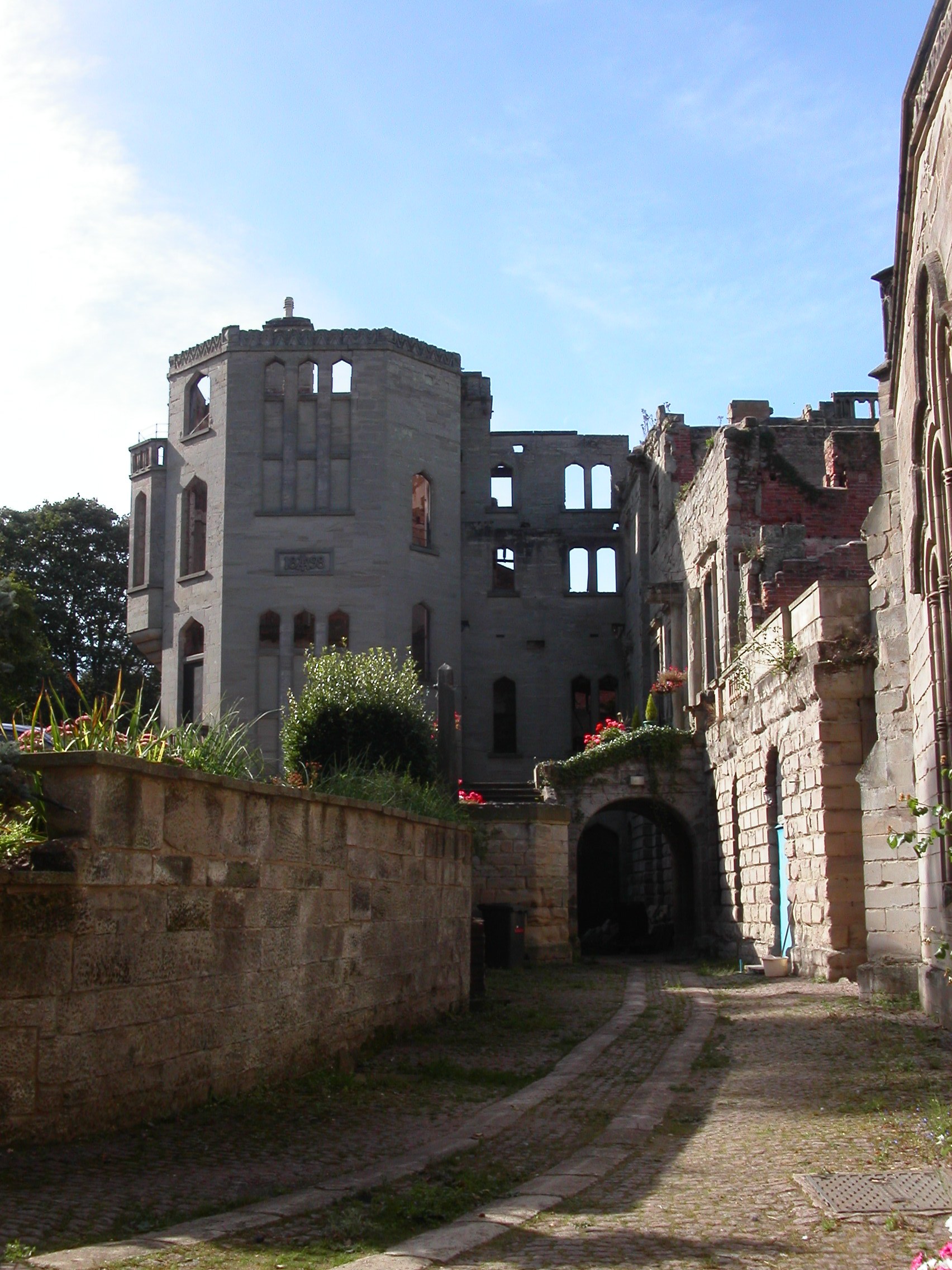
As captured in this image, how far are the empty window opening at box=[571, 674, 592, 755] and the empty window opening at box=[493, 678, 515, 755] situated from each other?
69.4 inches

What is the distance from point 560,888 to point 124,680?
933 inches

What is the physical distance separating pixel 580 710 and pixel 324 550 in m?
9.61

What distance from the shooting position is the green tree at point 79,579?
4119cm

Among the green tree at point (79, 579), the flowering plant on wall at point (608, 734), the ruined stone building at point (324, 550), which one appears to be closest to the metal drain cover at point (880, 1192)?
the flowering plant on wall at point (608, 734)

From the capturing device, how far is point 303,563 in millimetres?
32688

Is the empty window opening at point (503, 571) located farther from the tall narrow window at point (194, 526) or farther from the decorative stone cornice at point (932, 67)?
the decorative stone cornice at point (932, 67)

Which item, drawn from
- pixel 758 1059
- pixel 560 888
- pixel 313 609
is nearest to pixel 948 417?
pixel 758 1059

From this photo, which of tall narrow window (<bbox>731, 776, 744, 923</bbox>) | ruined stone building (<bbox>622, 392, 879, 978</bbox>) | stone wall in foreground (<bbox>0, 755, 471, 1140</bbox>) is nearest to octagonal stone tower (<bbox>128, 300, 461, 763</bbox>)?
ruined stone building (<bbox>622, 392, 879, 978</bbox>)

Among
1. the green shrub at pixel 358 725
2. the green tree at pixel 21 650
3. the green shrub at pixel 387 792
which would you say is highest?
the green tree at pixel 21 650

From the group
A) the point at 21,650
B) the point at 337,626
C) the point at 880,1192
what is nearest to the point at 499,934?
the point at 21,650

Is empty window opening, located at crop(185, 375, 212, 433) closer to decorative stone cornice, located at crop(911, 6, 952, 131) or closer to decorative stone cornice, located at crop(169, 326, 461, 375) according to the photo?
decorative stone cornice, located at crop(169, 326, 461, 375)

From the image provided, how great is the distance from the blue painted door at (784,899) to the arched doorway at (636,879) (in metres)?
6.59

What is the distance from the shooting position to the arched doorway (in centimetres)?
2531

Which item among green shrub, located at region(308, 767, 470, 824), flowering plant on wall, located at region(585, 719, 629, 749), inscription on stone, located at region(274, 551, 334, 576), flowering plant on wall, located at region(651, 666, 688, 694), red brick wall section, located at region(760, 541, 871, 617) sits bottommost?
green shrub, located at region(308, 767, 470, 824)
